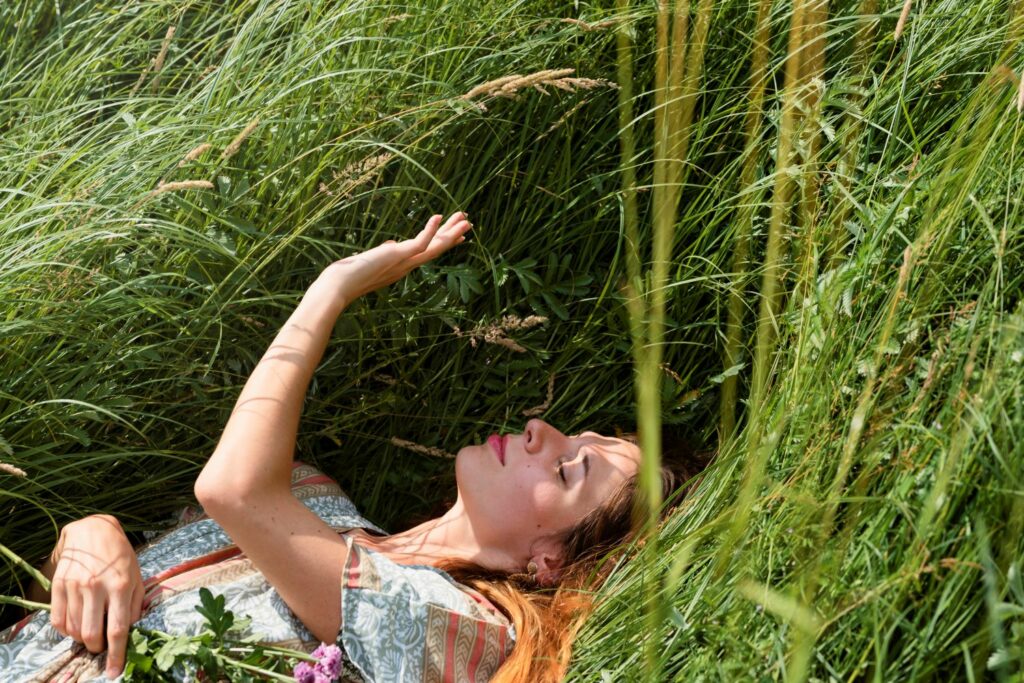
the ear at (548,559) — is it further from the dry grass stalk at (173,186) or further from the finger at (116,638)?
the dry grass stalk at (173,186)

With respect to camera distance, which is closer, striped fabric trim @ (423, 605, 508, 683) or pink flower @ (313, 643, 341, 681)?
pink flower @ (313, 643, 341, 681)

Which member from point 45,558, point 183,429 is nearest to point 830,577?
point 183,429

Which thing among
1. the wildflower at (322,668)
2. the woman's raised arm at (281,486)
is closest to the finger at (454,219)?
the woman's raised arm at (281,486)

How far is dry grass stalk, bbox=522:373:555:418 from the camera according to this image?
2682mm

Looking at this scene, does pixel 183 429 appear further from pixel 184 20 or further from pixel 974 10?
pixel 974 10

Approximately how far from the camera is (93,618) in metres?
2.08

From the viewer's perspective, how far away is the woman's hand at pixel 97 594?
2.07 metres

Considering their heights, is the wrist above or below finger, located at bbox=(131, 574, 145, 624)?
above

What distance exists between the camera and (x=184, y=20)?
323 centimetres

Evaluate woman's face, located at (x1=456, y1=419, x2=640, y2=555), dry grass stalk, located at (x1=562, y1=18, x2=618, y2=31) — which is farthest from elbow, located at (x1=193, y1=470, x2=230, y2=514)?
dry grass stalk, located at (x1=562, y1=18, x2=618, y2=31)

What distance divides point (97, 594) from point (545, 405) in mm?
1180

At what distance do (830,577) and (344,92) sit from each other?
1.70m

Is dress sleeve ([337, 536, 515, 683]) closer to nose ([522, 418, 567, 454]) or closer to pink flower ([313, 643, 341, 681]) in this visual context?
pink flower ([313, 643, 341, 681])

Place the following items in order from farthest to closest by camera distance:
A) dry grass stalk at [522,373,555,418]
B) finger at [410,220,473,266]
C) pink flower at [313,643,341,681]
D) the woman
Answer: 1. dry grass stalk at [522,373,555,418]
2. finger at [410,220,473,266]
3. the woman
4. pink flower at [313,643,341,681]
